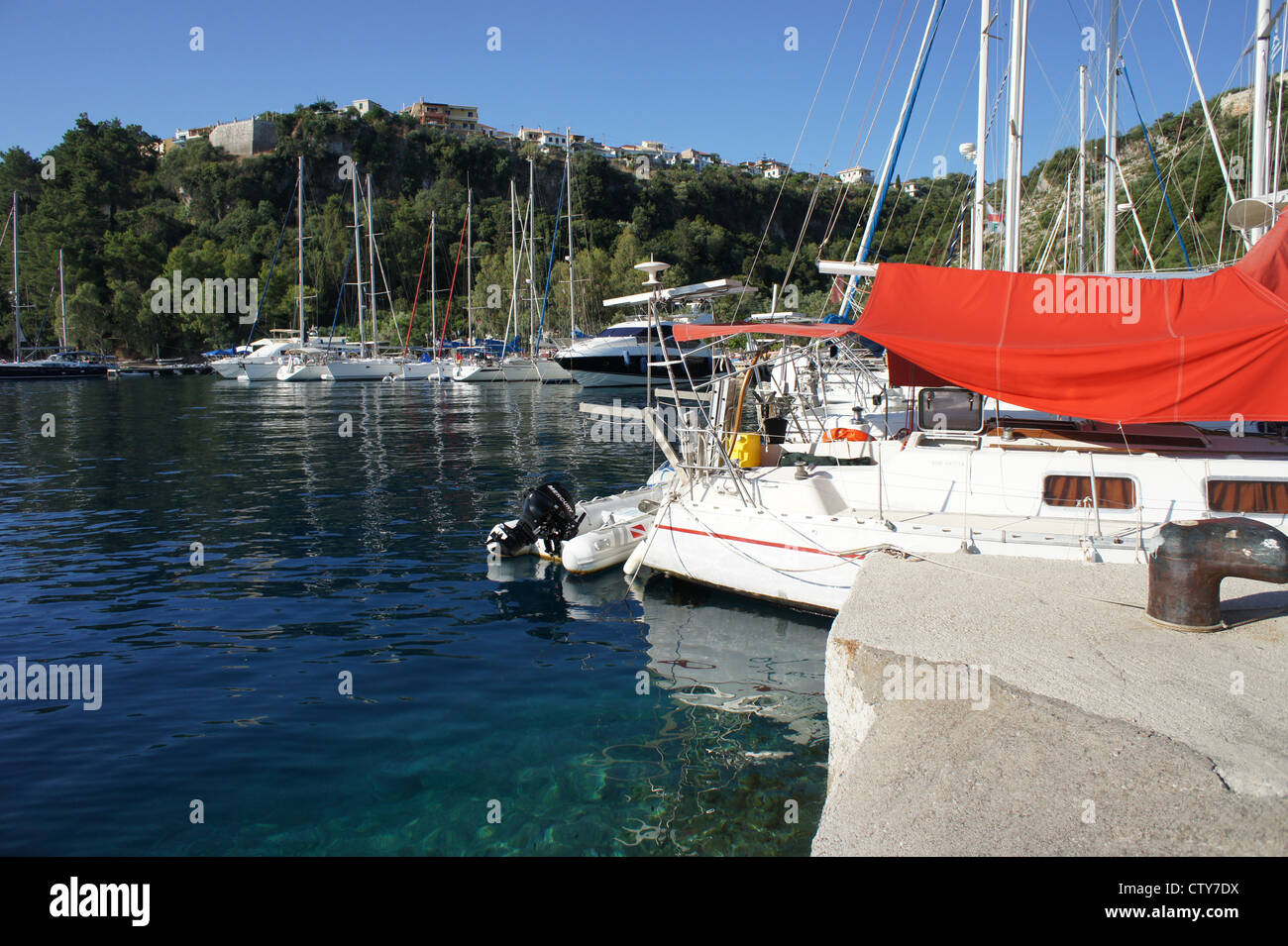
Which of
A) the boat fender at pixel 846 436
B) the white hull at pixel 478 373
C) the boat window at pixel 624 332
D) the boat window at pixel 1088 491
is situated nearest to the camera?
the boat window at pixel 1088 491

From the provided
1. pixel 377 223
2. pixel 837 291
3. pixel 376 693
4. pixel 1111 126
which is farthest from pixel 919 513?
pixel 377 223

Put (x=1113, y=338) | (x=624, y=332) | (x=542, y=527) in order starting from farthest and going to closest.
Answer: (x=624, y=332) → (x=542, y=527) → (x=1113, y=338)

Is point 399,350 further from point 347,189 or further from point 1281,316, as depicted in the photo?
point 1281,316

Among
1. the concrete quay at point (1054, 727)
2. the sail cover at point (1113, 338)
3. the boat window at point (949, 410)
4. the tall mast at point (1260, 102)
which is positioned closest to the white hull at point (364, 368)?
the boat window at point (949, 410)

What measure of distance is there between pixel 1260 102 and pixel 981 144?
482cm

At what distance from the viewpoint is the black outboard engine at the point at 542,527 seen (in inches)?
532

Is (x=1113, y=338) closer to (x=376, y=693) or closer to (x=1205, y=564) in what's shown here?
(x=1205, y=564)

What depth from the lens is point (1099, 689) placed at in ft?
16.5

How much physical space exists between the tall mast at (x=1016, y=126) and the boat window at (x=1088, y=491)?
568cm

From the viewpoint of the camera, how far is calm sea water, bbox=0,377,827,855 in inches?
252

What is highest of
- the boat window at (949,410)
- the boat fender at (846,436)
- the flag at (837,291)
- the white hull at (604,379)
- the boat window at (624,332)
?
the boat window at (624,332)

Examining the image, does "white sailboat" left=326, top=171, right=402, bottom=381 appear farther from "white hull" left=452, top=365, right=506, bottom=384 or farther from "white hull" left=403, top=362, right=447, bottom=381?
"white hull" left=452, top=365, right=506, bottom=384

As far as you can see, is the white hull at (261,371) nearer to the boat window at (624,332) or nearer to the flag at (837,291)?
the boat window at (624,332)

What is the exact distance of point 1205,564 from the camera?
5.82 m
